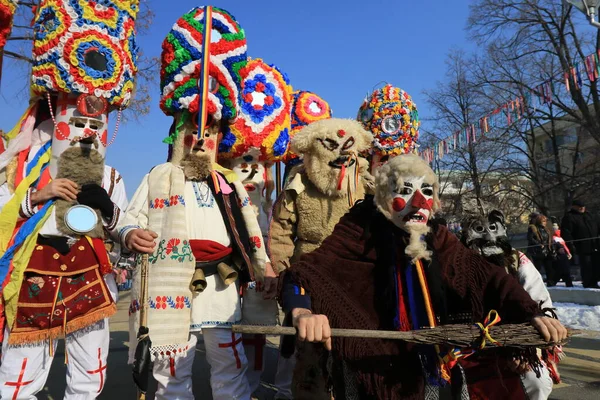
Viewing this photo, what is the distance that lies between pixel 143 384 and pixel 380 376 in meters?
1.11

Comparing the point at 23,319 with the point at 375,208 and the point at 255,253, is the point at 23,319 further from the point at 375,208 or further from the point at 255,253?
the point at 375,208


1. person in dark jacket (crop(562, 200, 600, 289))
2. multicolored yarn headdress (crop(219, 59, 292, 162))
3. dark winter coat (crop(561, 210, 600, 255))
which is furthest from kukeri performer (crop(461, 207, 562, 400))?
dark winter coat (crop(561, 210, 600, 255))

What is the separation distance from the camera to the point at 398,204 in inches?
97.9

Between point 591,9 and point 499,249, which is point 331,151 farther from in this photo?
point 591,9

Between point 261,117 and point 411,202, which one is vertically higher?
point 261,117

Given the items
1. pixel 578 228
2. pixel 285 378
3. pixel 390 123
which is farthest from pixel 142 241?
pixel 578 228

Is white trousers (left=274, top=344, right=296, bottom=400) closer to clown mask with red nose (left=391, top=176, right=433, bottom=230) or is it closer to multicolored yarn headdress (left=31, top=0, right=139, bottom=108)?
clown mask with red nose (left=391, top=176, right=433, bottom=230)

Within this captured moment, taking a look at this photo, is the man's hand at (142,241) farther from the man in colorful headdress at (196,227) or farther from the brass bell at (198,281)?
the brass bell at (198,281)

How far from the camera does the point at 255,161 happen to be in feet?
16.8

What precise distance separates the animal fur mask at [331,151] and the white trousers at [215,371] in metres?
1.37

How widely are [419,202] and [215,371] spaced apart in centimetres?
163

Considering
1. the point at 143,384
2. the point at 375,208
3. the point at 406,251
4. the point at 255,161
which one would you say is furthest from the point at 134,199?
the point at 255,161

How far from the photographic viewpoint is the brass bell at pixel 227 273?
3.15 m

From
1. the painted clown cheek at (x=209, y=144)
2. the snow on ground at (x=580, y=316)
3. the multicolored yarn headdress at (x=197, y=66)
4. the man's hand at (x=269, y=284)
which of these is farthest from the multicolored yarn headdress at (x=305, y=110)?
the snow on ground at (x=580, y=316)
